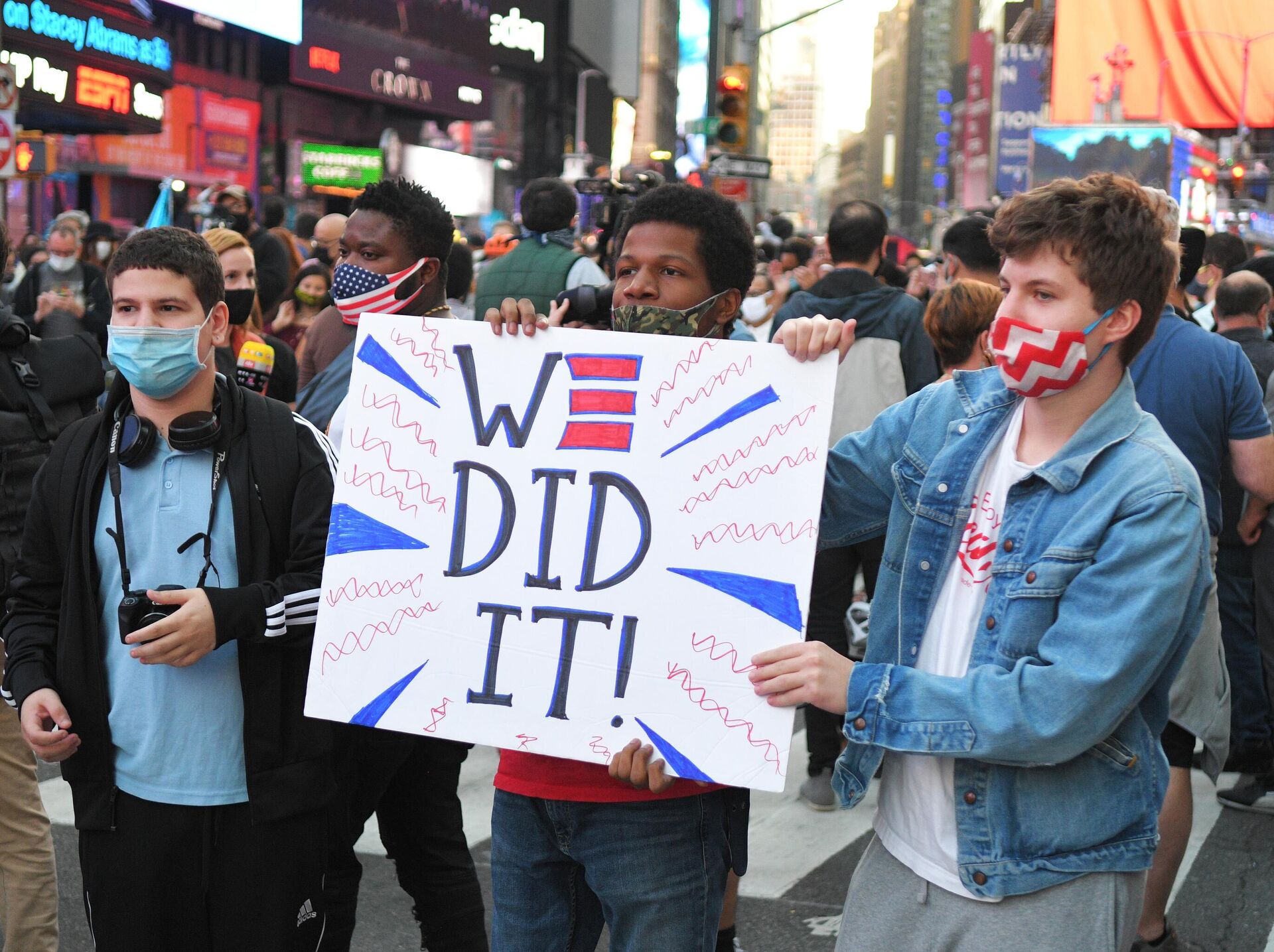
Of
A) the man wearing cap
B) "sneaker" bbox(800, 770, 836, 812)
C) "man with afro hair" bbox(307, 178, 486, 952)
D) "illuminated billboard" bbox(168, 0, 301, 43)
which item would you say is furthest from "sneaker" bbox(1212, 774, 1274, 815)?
"illuminated billboard" bbox(168, 0, 301, 43)

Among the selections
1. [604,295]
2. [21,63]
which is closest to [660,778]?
[604,295]

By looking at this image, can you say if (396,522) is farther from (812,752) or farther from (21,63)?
(21,63)

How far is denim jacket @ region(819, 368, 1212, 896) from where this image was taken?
2.10m

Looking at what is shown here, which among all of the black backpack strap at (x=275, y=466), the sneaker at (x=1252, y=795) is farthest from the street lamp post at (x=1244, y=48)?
the black backpack strap at (x=275, y=466)

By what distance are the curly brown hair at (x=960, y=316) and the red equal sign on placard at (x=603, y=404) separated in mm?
2810

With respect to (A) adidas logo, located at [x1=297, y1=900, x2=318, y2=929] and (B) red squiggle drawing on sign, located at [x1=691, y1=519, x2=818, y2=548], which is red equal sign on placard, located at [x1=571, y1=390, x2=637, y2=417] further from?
(A) adidas logo, located at [x1=297, y1=900, x2=318, y2=929]

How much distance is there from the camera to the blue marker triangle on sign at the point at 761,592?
2.40 metres

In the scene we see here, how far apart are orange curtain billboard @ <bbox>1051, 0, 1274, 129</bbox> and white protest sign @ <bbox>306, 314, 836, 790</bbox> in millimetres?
51835

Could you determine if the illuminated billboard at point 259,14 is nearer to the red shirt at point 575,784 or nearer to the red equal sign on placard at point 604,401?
the red equal sign on placard at point 604,401

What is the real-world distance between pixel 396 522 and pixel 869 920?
1.10m

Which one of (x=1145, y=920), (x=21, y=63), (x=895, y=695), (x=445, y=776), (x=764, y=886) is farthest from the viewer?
(x=21, y=63)

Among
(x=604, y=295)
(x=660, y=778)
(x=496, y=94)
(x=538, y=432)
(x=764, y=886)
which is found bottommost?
(x=764, y=886)

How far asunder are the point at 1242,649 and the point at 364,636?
15.2 feet

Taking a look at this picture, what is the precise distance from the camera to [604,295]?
3.05 m
